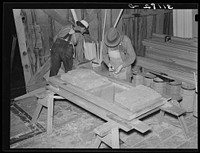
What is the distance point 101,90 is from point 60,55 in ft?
6.55

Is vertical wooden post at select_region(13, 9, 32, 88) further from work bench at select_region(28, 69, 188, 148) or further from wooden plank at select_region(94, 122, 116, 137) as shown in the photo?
wooden plank at select_region(94, 122, 116, 137)

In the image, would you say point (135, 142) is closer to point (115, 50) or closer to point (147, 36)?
point (115, 50)

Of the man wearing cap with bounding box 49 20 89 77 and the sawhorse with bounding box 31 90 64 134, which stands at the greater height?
the man wearing cap with bounding box 49 20 89 77

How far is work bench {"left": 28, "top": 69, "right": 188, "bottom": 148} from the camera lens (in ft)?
12.3

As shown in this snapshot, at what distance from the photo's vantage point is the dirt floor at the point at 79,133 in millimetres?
4584

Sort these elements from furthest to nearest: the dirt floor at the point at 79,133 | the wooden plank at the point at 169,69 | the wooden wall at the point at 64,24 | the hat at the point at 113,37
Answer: the wooden wall at the point at 64,24
the wooden plank at the point at 169,69
the hat at the point at 113,37
the dirt floor at the point at 79,133

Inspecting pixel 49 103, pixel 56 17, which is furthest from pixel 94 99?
pixel 56 17

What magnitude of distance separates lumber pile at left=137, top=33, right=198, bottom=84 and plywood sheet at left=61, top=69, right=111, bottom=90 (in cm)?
225

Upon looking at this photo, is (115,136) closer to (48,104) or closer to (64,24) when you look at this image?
(48,104)

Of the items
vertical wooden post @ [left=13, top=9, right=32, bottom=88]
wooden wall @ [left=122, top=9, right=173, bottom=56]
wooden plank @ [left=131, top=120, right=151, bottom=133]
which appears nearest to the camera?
wooden plank @ [left=131, top=120, right=151, bottom=133]

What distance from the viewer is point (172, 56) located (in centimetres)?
707

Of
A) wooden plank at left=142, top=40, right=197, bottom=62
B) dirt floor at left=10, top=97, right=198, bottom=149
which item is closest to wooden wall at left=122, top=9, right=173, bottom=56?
wooden plank at left=142, top=40, right=197, bottom=62

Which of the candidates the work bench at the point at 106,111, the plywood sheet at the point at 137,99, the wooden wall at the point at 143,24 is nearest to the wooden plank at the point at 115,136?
the work bench at the point at 106,111

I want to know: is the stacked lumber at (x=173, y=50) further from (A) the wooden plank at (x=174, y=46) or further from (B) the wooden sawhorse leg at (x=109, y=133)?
(B) the wooden sawhorse leg at (x=109, y=133)
